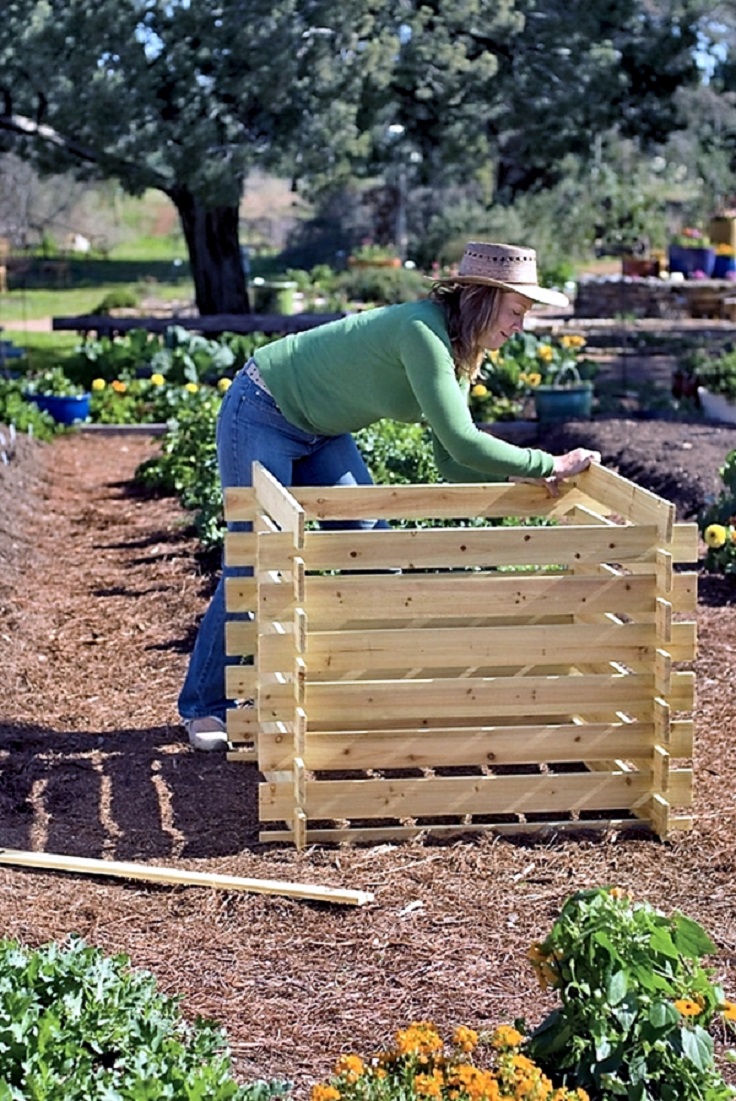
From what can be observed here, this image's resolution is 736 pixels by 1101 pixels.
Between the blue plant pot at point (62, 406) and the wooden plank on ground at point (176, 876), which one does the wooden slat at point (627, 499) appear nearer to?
the wooden plank on ground at point (176, 876)

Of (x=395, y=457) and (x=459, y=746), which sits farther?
(x=395, y=457)

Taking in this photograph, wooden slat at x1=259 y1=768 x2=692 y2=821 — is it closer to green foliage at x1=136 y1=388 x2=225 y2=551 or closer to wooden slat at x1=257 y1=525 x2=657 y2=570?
wooden slat at x1=257 y1=525 x2=657 y2=570

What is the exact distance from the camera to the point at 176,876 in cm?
402

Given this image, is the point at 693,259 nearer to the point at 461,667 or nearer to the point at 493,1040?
the point at 461,667

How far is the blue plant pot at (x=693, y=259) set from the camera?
23.9 metres

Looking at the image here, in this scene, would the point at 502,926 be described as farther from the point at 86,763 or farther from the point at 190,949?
the point at 86,763

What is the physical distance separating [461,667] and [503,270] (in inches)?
43.6

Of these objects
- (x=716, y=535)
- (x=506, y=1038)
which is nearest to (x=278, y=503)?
(x=506, y=1038)

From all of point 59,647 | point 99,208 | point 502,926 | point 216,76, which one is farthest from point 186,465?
point 99,208

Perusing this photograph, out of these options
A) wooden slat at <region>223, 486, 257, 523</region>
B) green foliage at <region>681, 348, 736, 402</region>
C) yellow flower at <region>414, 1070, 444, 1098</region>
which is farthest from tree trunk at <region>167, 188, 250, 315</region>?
yellow flower at <region>414, 1070, 444, 1098</region>

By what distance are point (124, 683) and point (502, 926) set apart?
2.63 metres

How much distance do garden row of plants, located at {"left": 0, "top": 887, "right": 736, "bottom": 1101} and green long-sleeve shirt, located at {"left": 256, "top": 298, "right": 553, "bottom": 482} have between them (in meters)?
1.59

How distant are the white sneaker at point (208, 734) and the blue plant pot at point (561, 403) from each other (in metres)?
7.73

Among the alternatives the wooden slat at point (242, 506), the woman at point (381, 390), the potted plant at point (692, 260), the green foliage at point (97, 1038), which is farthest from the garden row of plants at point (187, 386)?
the potted plant at point (692, 260)
